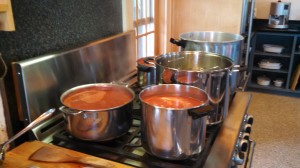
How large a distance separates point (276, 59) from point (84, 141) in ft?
11.5

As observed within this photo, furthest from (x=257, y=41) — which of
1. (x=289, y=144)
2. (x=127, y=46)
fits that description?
(x=127, y=46)

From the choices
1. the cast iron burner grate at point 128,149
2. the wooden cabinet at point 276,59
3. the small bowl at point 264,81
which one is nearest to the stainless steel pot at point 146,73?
the cast iron burner grate at point 128,149

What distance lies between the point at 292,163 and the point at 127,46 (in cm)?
175

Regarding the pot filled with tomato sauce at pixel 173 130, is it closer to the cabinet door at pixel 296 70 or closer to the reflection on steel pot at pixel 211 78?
the reflection on steel pot at pixel 211 78

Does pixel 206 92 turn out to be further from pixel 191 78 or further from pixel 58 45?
pixel 58 45

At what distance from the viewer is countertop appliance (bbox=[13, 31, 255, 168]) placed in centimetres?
87

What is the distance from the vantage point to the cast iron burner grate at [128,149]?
83cm

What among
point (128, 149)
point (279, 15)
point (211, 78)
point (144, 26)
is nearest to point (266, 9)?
point (279, 15)

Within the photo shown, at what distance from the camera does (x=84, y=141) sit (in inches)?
36.5

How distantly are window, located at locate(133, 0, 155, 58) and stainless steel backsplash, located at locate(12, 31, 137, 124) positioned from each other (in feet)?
1.63

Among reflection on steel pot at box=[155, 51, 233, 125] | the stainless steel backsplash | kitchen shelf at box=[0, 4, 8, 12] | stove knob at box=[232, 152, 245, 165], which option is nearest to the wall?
the stainless steel backsplash

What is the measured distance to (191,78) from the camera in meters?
0.98

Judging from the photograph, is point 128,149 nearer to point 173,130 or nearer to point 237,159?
point 173,130

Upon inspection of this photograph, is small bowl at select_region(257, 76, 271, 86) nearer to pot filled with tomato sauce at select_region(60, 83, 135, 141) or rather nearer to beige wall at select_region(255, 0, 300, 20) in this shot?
beige wall at select_region(255, 0, 300, 20)
